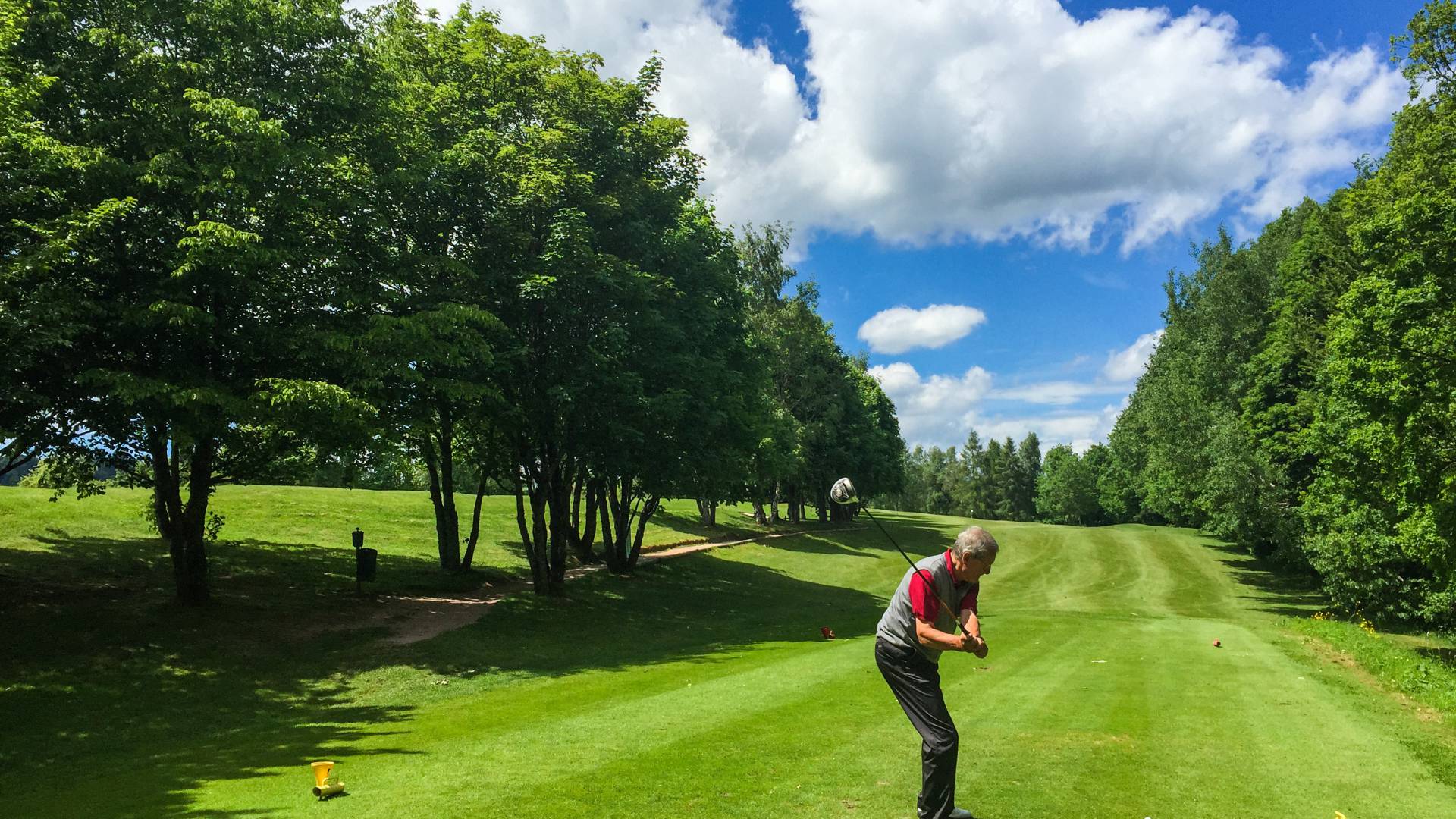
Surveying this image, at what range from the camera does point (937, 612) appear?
6.39m

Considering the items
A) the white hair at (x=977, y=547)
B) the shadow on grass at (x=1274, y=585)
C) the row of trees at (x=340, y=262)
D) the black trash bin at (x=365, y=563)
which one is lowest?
the shadow on grass at (x=1274, y=585)

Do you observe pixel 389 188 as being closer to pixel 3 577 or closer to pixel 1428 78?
pixel 3 577

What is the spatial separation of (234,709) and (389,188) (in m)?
13.3

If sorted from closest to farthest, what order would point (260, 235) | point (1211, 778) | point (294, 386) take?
point (1211, 778) → point (294, 386) → point (260, 235)

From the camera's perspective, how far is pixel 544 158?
82.2ft

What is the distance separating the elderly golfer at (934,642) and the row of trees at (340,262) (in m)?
14.7

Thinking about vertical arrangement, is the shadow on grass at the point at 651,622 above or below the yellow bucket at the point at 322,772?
below

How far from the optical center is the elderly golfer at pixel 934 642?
629 centimetres

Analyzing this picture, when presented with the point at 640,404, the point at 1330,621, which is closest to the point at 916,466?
the point at 1330,621

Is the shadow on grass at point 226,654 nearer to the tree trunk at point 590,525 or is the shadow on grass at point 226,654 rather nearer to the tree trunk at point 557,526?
the tree trunk at point 557,526

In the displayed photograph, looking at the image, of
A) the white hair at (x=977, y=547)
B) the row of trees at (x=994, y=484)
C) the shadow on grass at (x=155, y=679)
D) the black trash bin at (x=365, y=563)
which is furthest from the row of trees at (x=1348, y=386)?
the row of trees at (x=994, y=484)

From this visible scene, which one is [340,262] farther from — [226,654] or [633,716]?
[633,716]

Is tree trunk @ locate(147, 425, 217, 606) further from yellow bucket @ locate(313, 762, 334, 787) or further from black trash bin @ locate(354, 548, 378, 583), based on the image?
yellow bucket @ locate(313, 762, 334, 787)

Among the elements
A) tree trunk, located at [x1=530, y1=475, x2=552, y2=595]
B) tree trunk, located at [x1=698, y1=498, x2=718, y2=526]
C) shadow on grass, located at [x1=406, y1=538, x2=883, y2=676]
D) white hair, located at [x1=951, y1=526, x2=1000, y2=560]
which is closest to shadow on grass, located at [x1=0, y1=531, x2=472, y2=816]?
shadow on grass, located at [x1=406, y1=538, x2=883, y2=676]
